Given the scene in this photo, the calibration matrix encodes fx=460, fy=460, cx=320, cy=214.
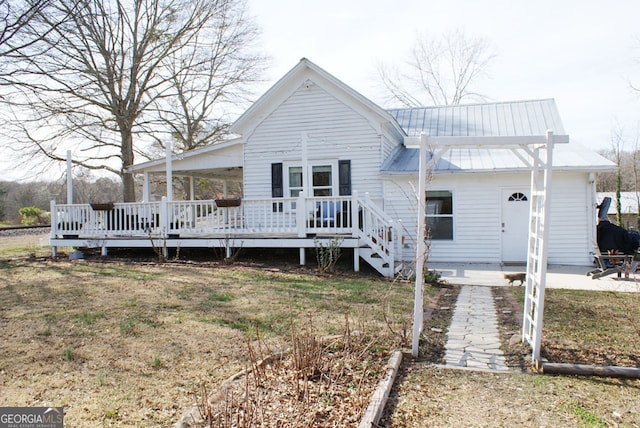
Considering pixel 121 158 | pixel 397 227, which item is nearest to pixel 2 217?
pixel 121 158

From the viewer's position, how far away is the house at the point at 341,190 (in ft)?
39.3

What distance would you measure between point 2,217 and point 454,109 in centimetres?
3392

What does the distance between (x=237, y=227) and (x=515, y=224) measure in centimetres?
767

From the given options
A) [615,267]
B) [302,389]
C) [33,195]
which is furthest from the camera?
[33,195]

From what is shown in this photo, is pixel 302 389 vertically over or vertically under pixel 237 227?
under

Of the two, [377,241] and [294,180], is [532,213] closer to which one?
[377,241]

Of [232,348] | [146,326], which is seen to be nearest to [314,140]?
[146,326]

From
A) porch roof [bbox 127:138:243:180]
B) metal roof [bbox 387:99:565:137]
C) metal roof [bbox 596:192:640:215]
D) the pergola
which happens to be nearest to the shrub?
porch roof [bbox 127:138:243:180]

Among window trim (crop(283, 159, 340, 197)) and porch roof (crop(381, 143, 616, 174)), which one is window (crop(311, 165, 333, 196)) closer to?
window trim (crop(283, 159, 340, 197))

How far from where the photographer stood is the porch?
1057 cm

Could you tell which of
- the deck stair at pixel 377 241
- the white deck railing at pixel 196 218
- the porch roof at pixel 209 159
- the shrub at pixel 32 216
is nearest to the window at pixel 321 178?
the white deck railing at pixel 196 218

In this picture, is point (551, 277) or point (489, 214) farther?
point (489, 214)

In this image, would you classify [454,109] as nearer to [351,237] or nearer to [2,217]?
[351,237]

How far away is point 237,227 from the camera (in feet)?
39.5
